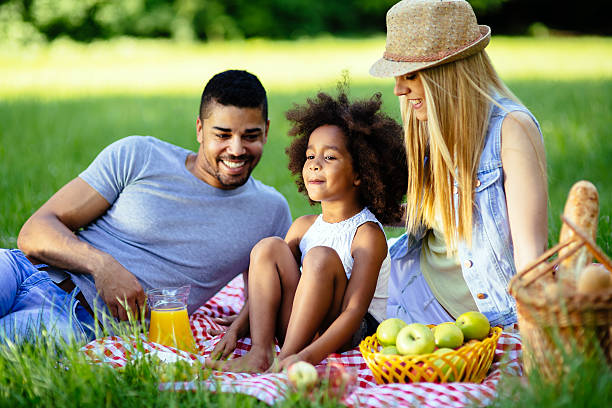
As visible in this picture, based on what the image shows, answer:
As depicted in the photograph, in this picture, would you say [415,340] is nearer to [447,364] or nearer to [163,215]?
[447,364]

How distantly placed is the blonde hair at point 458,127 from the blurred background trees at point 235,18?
23177 millimetres

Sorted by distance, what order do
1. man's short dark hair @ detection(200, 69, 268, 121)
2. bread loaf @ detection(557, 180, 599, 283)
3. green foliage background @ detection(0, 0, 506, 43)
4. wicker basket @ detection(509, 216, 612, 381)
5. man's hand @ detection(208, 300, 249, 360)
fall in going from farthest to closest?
green foliage background @ detection(0, 0, 506, 43), man's short dark hair @ detection(200, 69, 268, 121), man's hand @ detection(208, 300, 249, 360), bread loaf @ detection(557, 180, 599, 283), wicker basket @ detection(509, 216, 612, 381)

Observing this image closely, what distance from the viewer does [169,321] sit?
3.08 m

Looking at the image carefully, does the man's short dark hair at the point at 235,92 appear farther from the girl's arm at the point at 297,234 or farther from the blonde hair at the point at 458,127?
the blonde hair at the point at 458,127

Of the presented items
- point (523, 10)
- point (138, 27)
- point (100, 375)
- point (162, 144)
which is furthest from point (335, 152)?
point (523, 10)

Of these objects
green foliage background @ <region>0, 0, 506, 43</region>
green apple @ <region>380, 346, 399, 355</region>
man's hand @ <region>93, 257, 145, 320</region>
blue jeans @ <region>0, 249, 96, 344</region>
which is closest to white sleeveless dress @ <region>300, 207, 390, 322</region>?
green apple @ <region>380, 346, 399, 355</region>

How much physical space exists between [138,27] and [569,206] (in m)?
26.5

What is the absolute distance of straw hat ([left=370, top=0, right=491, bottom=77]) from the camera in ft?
9.46

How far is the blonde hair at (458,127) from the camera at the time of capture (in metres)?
2.92

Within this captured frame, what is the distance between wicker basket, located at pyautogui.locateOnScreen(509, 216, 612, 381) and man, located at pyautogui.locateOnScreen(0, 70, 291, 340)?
1.70 metres

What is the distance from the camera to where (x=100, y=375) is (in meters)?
2.38

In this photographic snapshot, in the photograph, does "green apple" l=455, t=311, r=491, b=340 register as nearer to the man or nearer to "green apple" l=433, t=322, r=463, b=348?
"green apple" l=433, t=322, r=463, b=348

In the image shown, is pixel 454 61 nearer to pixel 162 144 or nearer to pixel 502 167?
pixel 502 167

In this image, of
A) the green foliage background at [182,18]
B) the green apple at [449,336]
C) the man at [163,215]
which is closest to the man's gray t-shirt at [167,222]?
the man at [163,215]
